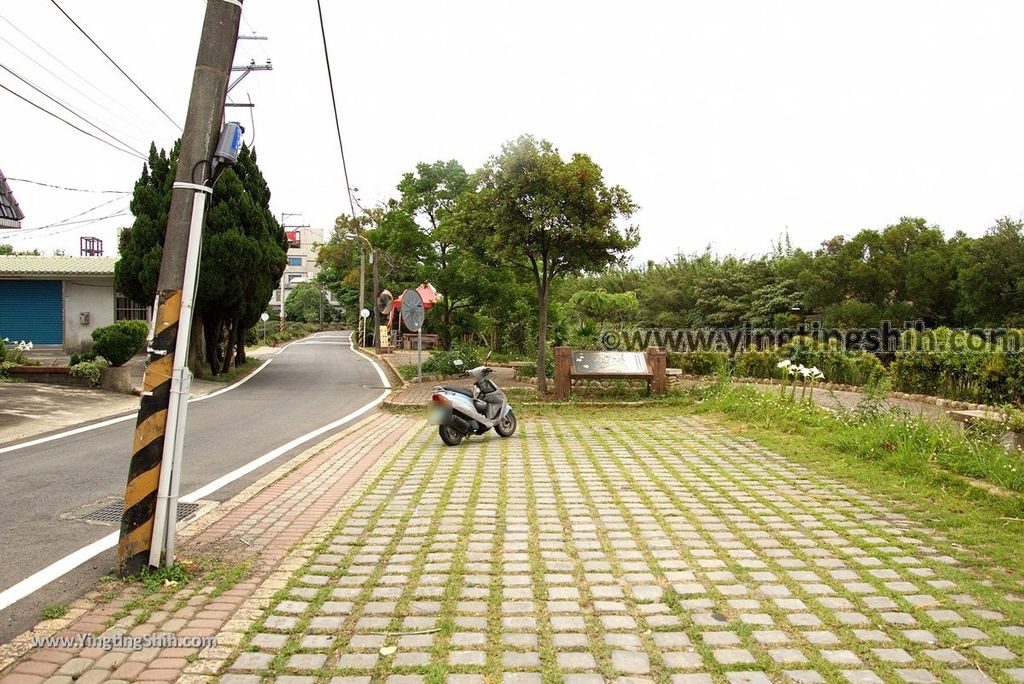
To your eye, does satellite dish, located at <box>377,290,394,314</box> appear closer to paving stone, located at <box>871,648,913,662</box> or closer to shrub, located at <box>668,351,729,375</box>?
shrub, located at <box>668,351,729,375</box>

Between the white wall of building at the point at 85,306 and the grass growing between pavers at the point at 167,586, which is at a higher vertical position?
the white wall of building at the point at 85,306

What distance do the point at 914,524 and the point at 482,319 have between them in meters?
25.2

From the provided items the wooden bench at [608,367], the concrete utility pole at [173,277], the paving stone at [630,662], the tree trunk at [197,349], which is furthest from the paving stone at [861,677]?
the tree trunk at [197,349]

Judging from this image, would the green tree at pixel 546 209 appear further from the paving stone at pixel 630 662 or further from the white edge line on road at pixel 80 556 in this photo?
the paving stone at pixel 630 662

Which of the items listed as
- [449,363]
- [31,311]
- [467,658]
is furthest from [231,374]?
[467,658]

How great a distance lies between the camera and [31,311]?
27.0m

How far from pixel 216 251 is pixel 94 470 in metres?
13.1

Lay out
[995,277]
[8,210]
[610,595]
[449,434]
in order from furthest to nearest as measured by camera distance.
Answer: [995,277]
[8,210]
[449,434]
[610,595]

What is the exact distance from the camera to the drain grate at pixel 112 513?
19.4 feet

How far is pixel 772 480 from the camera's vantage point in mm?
7473

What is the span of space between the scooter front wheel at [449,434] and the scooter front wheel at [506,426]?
776mm

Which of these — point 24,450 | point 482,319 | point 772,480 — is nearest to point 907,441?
point 772,480

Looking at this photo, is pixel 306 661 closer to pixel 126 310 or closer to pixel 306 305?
pixel 126 310

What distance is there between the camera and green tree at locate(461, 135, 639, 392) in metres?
14.7
